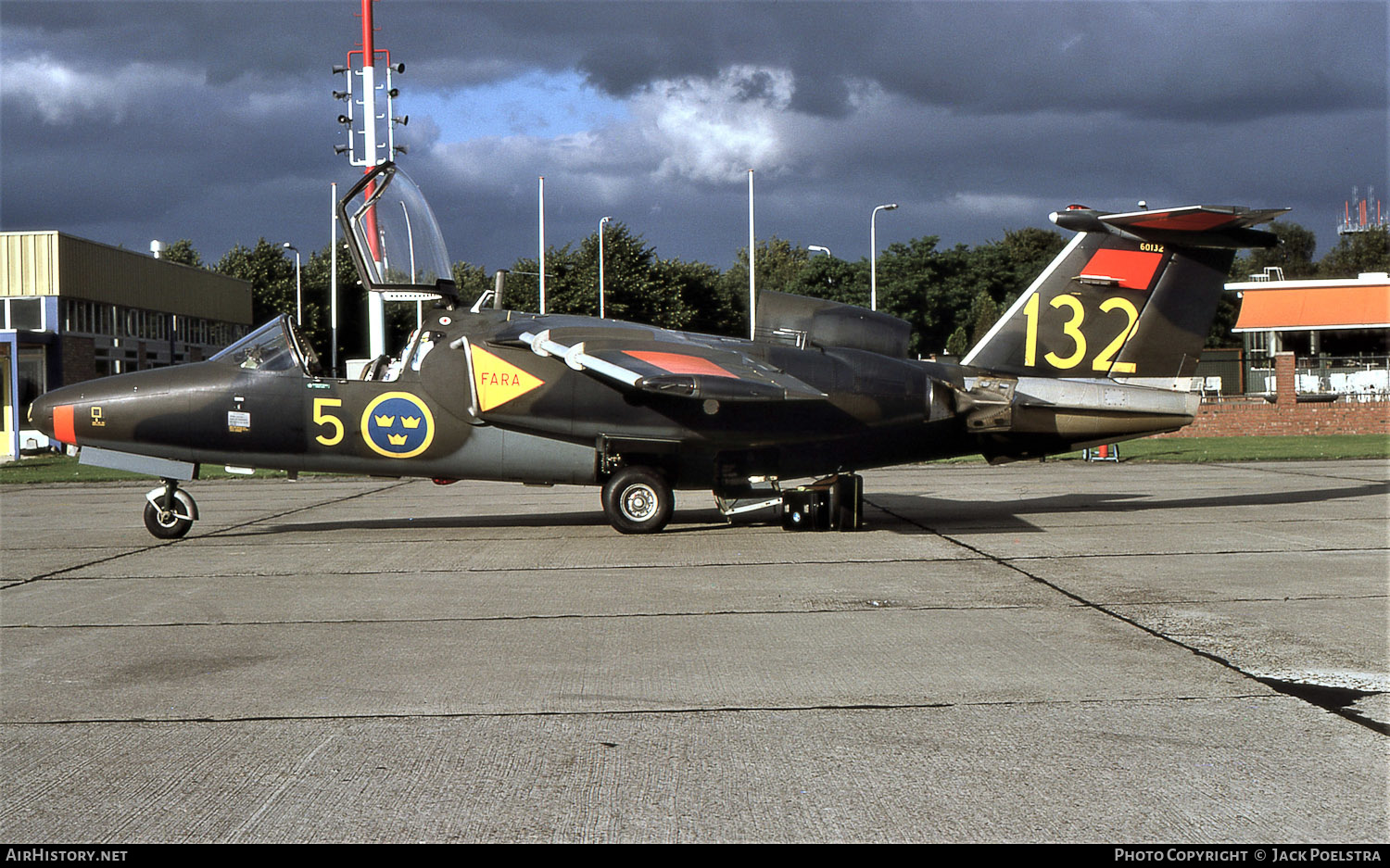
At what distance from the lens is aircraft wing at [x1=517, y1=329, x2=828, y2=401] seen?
37.7ft

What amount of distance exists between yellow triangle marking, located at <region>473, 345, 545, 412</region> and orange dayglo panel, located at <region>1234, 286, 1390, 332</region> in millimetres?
49625

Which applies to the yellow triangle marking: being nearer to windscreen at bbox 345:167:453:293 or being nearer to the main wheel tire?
windscreen at bbox 345:167:453:293

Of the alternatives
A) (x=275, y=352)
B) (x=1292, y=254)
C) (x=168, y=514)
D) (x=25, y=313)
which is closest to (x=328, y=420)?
(x=275, y=352)

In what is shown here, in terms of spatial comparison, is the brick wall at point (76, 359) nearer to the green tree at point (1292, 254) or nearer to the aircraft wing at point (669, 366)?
the aircraft wing at point (669, 366)

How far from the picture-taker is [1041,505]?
15.6 m

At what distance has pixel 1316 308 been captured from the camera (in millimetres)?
53250

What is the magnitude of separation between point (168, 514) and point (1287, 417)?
32459mm

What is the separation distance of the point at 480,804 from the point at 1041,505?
12.7 metres

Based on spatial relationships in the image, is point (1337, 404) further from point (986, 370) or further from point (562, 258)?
point (562, 258)

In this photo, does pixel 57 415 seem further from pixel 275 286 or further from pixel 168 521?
pixel 275 286

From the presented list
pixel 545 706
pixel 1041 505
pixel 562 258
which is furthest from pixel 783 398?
pixel 562 258

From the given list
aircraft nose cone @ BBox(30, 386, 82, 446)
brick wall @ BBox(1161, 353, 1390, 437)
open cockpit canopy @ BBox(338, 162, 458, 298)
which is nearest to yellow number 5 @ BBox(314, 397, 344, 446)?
open cockpit canopy @ BBox(338, 162, 458, 298)

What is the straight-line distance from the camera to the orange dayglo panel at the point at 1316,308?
52.4 metres

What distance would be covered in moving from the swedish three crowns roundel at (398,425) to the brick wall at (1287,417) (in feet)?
93.5
